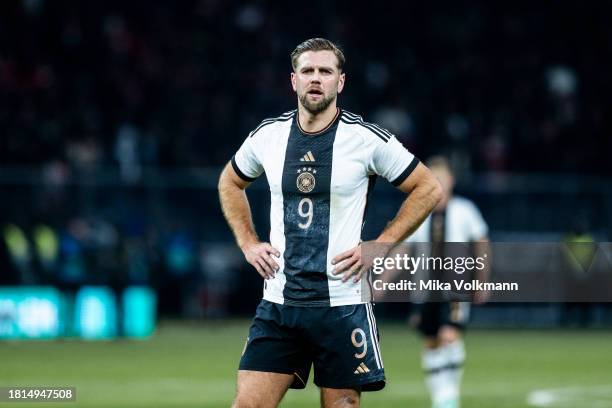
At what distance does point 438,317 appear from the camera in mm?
11578

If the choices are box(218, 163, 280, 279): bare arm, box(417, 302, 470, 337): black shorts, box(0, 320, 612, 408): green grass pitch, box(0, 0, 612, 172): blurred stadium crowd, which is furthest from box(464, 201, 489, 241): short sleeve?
box(0, 0, 612, 172): blurred stadium crowd

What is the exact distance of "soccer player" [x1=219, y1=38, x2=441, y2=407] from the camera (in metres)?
6.70

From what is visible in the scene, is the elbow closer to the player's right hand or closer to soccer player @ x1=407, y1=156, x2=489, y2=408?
the player's right hand

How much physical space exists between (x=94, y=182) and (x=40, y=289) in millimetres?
2701

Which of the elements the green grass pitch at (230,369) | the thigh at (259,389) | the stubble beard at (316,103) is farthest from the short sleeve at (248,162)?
the green grass pitch at (230,369)

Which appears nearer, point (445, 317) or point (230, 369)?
point (445, 317)

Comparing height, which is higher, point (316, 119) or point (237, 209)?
point (316, 119)

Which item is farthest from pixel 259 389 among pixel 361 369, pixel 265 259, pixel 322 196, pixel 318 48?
pixel 318 48

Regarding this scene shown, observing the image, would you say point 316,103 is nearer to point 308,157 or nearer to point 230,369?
point 308,157

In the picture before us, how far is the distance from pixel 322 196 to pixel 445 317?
5.07 metres

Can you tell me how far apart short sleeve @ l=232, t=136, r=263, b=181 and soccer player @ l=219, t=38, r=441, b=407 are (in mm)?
203

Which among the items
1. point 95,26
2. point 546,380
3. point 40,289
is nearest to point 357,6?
point 95,26

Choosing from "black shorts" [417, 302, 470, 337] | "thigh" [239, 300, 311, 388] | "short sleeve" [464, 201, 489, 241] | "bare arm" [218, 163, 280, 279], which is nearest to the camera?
"thigh" [239, 300, 311, 388]

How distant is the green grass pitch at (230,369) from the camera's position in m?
13.0
